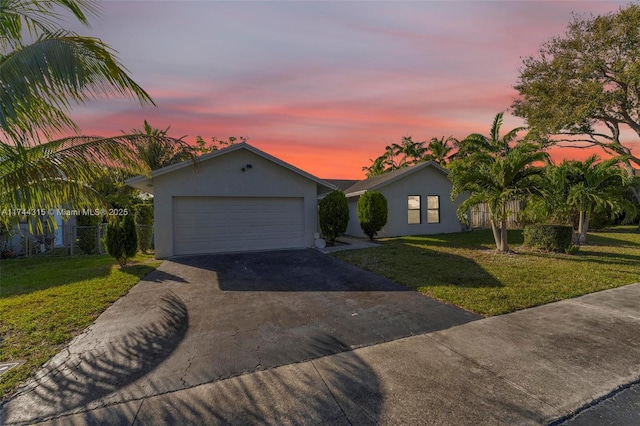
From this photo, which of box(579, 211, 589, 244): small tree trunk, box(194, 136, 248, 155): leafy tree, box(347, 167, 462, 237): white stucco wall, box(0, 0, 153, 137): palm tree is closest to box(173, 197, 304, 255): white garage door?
box(347, 167, 462, 237): white stucco wall

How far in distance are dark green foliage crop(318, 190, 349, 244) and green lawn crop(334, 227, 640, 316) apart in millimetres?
2004

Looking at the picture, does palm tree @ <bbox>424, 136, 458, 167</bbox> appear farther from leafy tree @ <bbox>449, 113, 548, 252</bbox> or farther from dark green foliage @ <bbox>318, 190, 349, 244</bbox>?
dark green foliage @ <bbox>318, 190, 349, 244</bbox>

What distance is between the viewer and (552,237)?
1029 centimetres

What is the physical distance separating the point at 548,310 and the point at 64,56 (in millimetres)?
8273

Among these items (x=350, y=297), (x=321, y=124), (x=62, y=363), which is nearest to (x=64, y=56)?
(x=62, y=363)

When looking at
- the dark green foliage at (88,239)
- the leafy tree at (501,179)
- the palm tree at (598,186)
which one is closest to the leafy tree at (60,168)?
the dark green foliage at (88,239)

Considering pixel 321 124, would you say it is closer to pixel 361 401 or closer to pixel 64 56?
pixel 64 56

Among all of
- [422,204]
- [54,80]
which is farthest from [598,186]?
[54,80]

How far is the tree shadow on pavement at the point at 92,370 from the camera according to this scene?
2.74 meters

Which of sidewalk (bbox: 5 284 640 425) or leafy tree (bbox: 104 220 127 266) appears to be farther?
leafy tree (bbox: 104 220 127 266)

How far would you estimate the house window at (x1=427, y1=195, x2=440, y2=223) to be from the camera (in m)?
17.2

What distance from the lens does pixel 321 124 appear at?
1265 cm

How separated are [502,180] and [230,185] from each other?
9857mm

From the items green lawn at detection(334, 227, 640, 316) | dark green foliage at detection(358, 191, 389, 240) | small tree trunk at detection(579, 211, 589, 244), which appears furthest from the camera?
dark green foliage at detection(358, 191, 389, 240)
